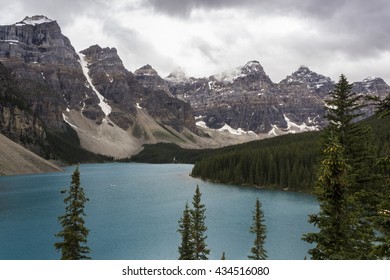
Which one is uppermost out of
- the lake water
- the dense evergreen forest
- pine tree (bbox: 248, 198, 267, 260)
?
the dense evergreen forest

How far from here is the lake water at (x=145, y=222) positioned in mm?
45062

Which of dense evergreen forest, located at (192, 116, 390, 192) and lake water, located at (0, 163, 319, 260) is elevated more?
dense evergreen forest, located at (192, 116, 390, 192)

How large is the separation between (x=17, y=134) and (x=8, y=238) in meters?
168

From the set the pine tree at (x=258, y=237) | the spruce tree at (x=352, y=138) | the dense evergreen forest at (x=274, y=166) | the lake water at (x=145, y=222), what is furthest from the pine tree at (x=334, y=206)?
the dense evergreen forest at (x=274, y=166)

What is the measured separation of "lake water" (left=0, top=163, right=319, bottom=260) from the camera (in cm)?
4506

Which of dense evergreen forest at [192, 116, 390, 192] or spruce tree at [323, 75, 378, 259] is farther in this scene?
dense evergreen forest at [192, 116, 390, 192]

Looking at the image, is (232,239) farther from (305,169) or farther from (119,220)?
(305,169)

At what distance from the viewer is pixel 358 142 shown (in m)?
18.5

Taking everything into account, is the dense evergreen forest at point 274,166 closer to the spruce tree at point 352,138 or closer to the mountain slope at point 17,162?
the mountain slope at point 17,162

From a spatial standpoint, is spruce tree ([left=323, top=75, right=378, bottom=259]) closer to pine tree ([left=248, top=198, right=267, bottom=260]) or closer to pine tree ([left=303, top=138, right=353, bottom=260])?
pine tree ([left=303, top=138, right=353, bottom=260])

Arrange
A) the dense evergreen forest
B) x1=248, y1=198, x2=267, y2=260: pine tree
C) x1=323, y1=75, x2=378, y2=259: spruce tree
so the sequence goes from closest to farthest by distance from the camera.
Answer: x1=323, y1=75, x2=378, y2=259: spruce tree → x1=248, y1=198, x2=267, y2=260: pine tree → the dense evergreen forest

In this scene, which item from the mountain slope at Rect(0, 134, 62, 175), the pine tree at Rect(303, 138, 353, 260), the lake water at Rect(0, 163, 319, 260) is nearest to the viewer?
the pine tree at Rect(303, 138, 353, 260)

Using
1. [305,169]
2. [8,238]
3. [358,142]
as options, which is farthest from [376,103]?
[305,169]

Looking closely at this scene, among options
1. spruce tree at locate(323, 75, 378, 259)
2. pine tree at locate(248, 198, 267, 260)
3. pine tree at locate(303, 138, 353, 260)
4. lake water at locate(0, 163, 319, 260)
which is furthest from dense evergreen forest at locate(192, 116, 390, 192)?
pine tree at locate(303, 138, 353, 260)
